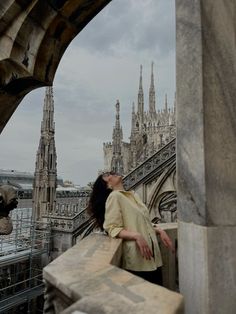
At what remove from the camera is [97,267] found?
1083 mm

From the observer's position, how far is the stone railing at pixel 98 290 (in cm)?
73

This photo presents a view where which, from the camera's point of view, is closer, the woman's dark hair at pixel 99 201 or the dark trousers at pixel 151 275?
the dark trousers at pixel 151 275

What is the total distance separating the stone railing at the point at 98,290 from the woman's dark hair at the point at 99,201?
0.40 meters

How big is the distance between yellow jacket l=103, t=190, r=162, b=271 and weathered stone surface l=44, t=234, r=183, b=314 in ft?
0.72

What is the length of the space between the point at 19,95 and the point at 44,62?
1.07 feet


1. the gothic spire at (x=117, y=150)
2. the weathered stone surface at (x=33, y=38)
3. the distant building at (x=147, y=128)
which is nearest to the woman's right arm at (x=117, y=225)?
the weathered stone surface at (x=33, y=38)

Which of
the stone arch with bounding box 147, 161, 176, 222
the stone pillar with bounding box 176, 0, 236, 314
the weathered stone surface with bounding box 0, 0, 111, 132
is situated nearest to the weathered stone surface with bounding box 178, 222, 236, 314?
the stone pillar with bounding box 176, 0, 236, 314

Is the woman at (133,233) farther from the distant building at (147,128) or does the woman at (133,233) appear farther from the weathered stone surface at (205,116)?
the distant building at (147,128)

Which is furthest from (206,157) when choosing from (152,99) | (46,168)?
(152,99)

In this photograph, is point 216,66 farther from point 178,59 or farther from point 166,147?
point 166,147

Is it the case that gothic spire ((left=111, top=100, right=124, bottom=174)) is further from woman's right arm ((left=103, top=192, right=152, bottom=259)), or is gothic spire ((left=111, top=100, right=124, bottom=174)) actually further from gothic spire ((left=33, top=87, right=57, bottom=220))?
woman's right arm ((left=103, top=192, right=152, bottom=259))

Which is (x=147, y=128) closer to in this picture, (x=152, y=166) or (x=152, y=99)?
(x=152, y=99)

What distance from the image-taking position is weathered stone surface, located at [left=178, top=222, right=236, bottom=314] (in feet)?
3.59

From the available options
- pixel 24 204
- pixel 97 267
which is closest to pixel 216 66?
pixel 97 267
